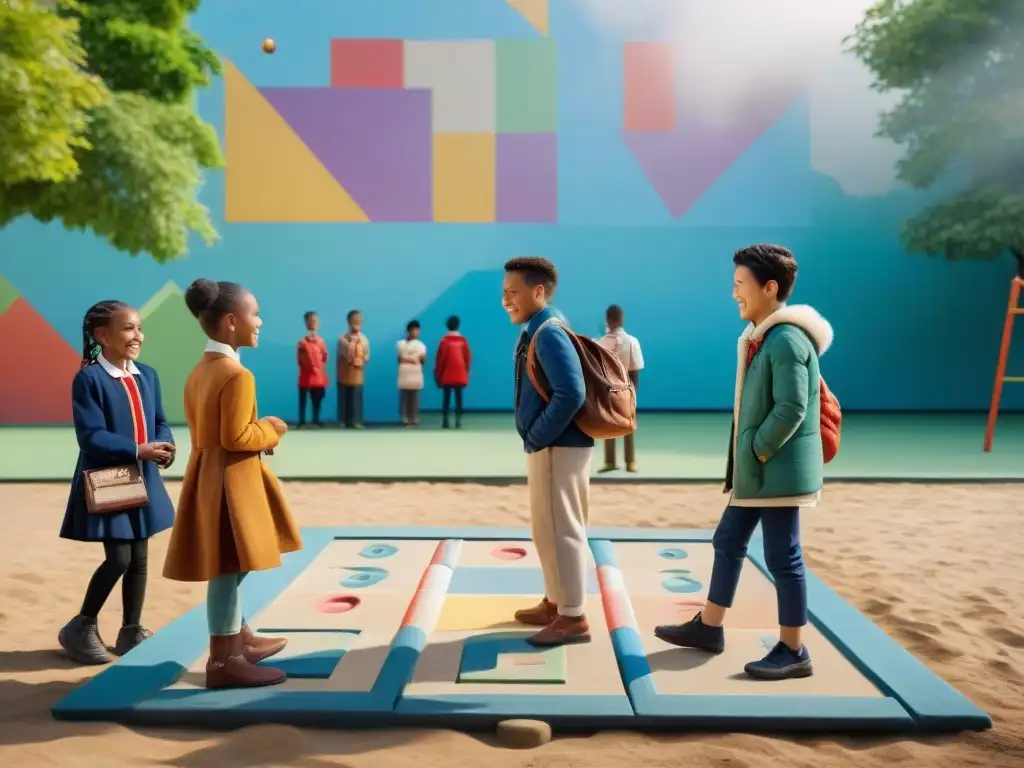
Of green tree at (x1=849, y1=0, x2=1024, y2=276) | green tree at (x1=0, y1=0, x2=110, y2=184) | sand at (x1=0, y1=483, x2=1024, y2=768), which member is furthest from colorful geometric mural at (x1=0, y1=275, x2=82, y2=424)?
green tree at (x1=849, y1=0, x2=1024, y2=276)

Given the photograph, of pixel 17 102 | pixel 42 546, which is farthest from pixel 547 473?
pixel 17 102

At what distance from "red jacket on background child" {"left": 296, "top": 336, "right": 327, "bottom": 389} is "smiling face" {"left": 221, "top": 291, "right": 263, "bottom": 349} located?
10.1 meters


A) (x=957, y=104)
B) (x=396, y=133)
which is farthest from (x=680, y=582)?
(x=957, y=104)

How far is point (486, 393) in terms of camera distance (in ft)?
49.9

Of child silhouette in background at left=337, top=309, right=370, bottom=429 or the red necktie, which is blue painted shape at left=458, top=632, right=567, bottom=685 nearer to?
the red necktie

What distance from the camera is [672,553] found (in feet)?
17.4

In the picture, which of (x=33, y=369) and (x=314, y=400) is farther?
(x=33, y=369)

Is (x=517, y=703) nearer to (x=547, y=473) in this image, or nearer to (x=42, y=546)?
(x=547, y=473)

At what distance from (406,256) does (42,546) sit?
9.70 metres

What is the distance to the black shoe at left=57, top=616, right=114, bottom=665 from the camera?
12.2 feet

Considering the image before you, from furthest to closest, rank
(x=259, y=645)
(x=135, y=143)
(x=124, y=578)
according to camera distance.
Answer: (x=135, y=143) → (x=124, y=578) → (x=259, y=645)

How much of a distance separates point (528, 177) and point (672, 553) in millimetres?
10422

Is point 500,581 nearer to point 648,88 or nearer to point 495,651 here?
point 495,651

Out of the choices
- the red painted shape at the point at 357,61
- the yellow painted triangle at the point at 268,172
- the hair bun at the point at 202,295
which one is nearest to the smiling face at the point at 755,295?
the hair bun at the point at 202,295
